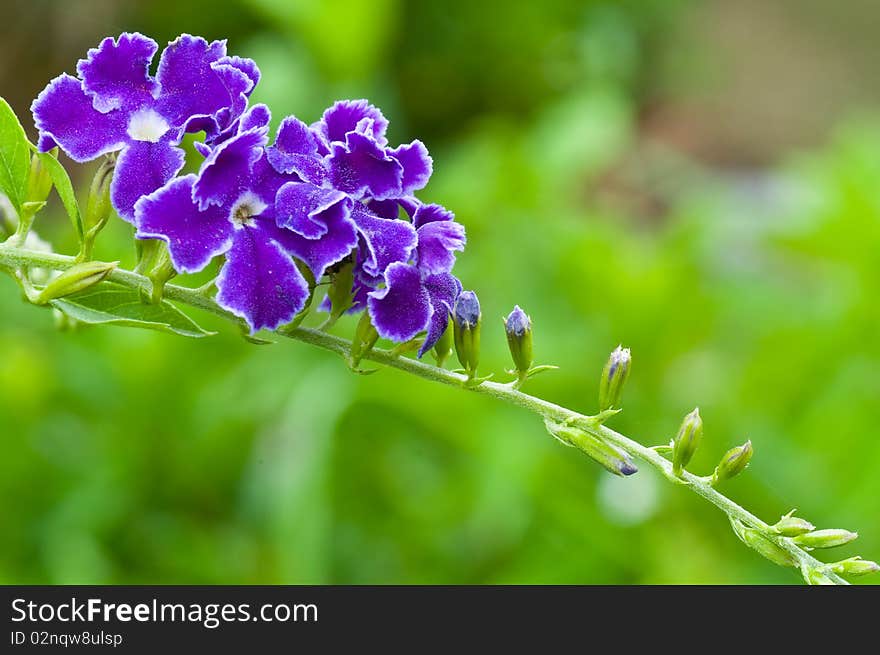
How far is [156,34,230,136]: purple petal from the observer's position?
3.01ft

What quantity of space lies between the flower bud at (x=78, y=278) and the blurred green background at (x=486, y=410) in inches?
63.6

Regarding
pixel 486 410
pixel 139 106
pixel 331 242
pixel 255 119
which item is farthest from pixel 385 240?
pixel 486 410

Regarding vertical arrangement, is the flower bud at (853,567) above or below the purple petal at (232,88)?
below

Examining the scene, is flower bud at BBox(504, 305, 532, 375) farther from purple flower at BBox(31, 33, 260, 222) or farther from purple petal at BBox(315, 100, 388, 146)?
purple flower at BBox(31, 33, 260, 222)

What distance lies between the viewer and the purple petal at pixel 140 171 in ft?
2.88

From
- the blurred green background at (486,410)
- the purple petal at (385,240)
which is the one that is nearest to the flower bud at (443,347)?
the purple petal at (385,240)

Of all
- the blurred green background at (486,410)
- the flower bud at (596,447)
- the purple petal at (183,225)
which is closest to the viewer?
the purple petal at (183,225)

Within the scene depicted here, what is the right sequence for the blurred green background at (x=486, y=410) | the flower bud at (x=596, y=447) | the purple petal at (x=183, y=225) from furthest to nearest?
the blurred green background at (x=486, y=410)
the flower bud at (x=596, y=447)
the purple petal at (x=183, y=225)

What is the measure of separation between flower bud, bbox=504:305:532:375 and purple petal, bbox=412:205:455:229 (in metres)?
0.12

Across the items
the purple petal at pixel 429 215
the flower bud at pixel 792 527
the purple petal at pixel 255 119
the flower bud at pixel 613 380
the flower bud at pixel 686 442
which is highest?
the purple petal at pixel 255 119

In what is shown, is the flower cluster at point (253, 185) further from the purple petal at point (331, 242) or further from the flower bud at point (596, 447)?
the flower bud at point (596, 447)

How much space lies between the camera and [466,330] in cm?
98

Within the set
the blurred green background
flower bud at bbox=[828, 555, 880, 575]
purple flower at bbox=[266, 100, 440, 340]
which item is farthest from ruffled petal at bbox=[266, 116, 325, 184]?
the blurred green background

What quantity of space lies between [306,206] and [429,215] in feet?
0.45
